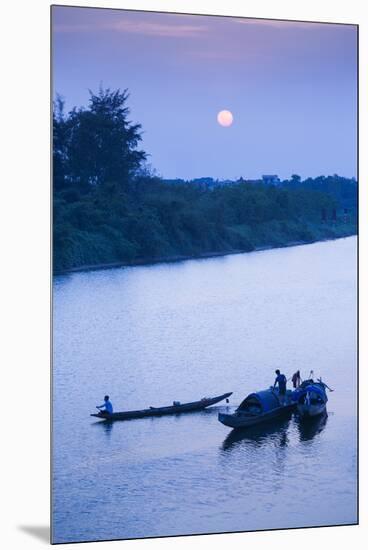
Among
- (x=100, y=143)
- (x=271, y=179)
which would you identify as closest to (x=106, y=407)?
(x=100, y=143)

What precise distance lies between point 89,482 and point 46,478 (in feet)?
1.29

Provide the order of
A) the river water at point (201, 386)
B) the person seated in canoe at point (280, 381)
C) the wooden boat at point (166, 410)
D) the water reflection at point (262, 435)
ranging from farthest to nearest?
1. the person seated in canoe at point (280, 381)
2. the water reflection at point (262, 435)
3. the wooden boat at point (166, 410)
4. the river water at point (201, 386)

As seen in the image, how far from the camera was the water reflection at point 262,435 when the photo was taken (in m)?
10.2

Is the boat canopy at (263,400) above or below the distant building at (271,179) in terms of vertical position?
below

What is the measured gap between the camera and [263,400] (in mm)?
10344

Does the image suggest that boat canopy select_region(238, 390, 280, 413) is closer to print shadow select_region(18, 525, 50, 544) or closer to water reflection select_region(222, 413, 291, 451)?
water reflection select_region(222, 413, 291, 451)

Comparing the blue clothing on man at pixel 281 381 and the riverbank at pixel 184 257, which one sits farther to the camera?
Result: the blue clothing on man at pixel 281 381

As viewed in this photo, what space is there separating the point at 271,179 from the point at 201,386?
154cm

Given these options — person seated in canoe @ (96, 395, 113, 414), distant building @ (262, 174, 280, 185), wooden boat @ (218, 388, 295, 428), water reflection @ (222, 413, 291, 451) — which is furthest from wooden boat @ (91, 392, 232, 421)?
distant building @ (262, 174, 280, 185)

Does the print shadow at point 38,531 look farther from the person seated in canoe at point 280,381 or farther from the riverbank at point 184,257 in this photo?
the person seated in canoe at point 280,381

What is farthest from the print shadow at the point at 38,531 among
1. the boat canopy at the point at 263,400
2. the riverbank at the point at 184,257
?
the riverbank at the point at 184,257

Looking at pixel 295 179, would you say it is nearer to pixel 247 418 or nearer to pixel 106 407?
pixel 247 418

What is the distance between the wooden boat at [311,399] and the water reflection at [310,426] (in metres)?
0.03

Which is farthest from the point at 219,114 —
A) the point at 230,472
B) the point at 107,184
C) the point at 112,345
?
the point at 230,472
